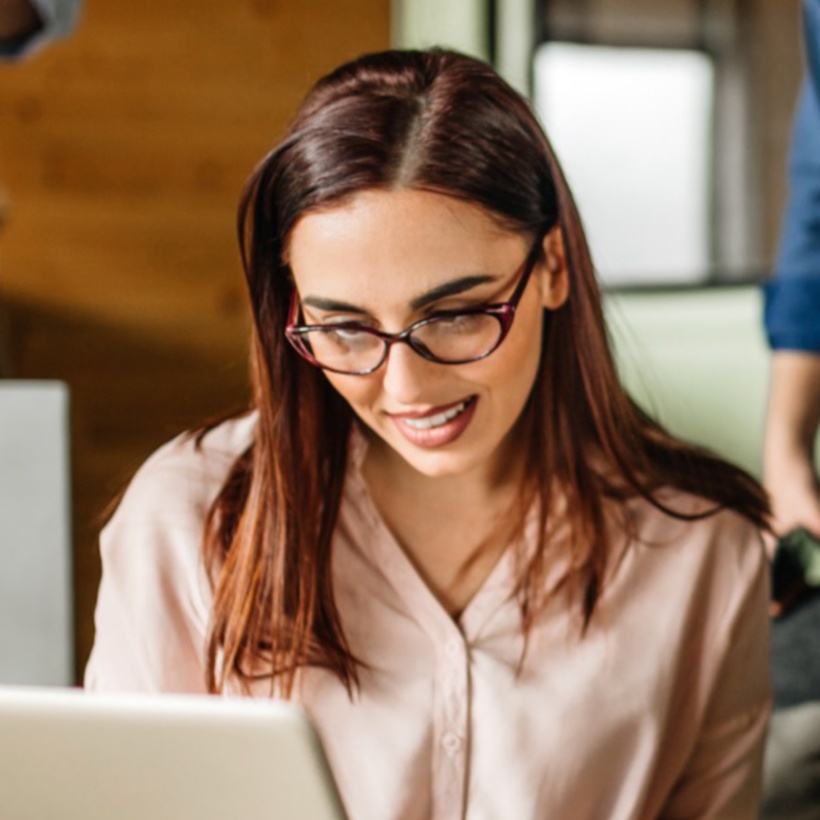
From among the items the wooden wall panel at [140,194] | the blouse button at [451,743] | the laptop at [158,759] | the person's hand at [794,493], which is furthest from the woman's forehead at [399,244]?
the wooden wall panel at [140,194]

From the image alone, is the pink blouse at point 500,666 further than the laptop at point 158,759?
Yes

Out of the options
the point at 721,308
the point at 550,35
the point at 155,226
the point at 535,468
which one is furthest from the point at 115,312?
the point at 535,468

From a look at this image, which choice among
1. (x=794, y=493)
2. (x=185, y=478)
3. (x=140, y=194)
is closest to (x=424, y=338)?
(x=185, y=478)

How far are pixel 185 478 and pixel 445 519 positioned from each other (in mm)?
204

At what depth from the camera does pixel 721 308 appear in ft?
7.97

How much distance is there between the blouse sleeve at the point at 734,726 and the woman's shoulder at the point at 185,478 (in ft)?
1.33

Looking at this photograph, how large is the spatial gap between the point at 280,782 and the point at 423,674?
1.70 feet

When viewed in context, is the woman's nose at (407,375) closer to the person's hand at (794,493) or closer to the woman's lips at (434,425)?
the woman's lips at (434,425)

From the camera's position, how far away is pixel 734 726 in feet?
3.76

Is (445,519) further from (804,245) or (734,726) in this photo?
(804,245)

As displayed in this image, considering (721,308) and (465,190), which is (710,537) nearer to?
(465,190)

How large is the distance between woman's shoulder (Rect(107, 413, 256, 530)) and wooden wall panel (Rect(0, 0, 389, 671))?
77.4 inches

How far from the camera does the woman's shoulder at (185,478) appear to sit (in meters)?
1.09

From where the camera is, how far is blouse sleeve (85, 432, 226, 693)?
1064 mm
